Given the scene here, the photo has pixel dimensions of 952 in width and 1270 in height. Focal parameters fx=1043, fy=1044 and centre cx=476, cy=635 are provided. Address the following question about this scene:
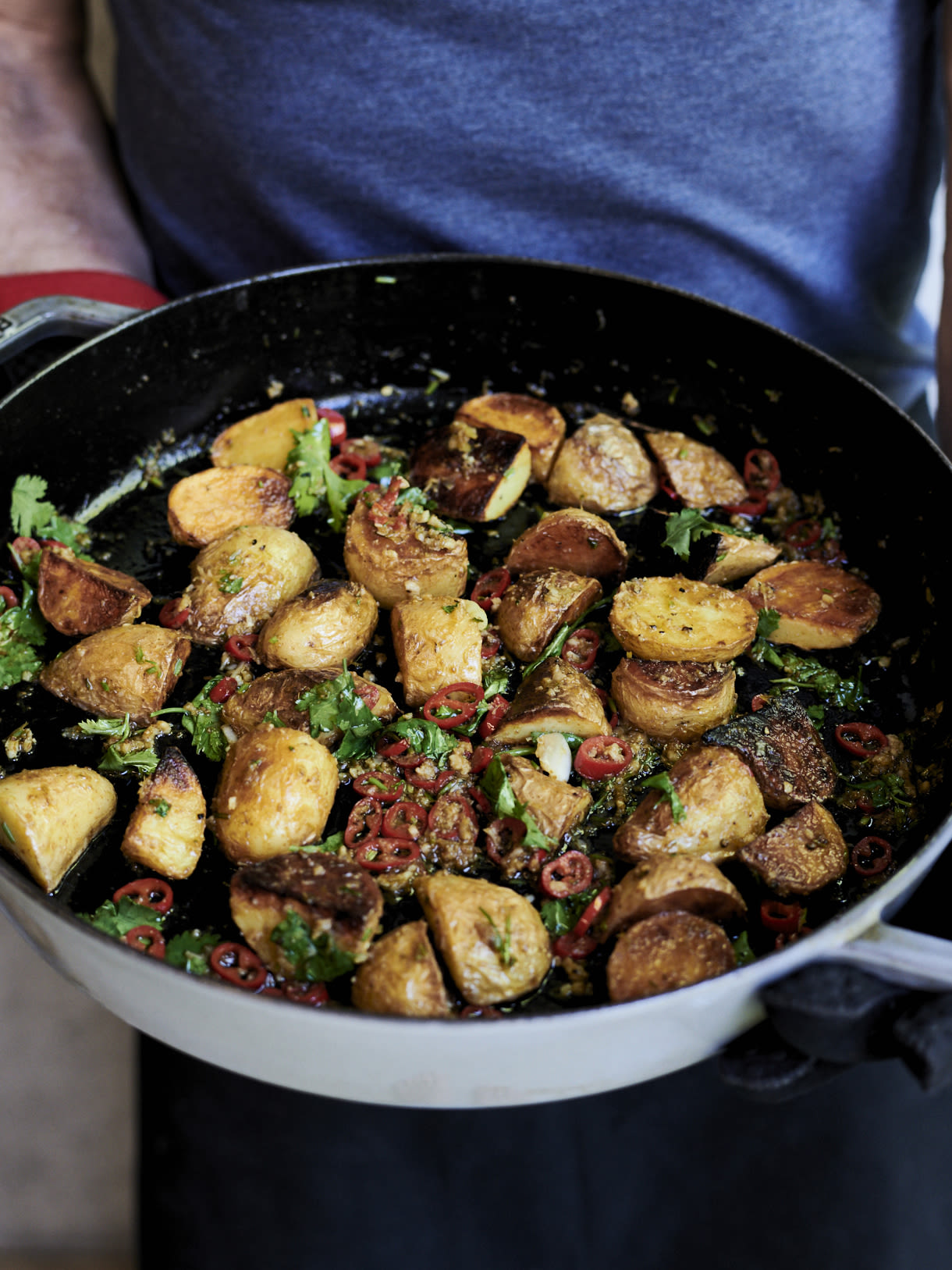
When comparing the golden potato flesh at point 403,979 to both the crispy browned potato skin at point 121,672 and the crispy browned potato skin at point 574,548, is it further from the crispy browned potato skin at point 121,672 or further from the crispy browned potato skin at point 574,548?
the crispy browned potato skin at point 574,548

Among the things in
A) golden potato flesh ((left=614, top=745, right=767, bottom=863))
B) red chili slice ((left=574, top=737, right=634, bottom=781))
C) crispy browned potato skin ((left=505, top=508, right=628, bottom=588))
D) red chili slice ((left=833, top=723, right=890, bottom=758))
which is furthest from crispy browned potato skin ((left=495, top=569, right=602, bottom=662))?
red chili slice ((left=833, top=723, right=890, bottom=758))

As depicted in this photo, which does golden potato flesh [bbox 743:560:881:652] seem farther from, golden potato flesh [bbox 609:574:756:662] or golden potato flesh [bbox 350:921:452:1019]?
golden potato flesh [bbox 350:921:452:1019]

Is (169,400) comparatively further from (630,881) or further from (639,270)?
(630,881)

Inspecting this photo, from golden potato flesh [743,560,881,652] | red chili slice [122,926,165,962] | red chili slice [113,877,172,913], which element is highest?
golden potato flesh [743,560,881,652]

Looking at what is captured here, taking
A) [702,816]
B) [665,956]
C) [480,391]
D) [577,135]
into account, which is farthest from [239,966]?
[577,135]

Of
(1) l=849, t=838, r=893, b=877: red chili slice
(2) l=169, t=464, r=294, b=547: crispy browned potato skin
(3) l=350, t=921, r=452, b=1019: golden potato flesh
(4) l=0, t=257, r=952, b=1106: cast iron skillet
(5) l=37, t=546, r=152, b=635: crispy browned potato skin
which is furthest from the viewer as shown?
(2) l=169, t=464, r=294, b=547: crispy browned potato skin

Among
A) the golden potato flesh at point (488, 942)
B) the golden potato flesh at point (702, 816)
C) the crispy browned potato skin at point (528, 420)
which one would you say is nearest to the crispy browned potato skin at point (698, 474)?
the crispy browned potato skin at point (528, 420)

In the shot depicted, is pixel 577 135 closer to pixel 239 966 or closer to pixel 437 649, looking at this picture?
pixel 437 649
